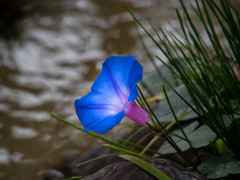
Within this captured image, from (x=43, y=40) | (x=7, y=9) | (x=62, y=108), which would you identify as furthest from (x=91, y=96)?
(x=7, y=9)

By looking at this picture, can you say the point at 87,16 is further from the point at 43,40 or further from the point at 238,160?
the point at 238,160

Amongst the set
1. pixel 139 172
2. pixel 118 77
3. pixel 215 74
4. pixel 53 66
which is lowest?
pixel 139 172

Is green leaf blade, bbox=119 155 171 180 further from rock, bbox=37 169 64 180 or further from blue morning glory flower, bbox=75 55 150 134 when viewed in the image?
rock, bbox=37 169 64 180

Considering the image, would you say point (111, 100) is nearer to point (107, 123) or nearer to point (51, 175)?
point (107, 123)

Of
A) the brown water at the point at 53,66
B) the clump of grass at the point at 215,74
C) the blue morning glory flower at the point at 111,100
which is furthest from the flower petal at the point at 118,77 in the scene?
the brown water at the point at 53,66

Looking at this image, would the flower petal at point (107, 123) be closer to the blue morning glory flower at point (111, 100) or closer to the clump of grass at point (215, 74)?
the blue morning glory flower at point (111, 100)

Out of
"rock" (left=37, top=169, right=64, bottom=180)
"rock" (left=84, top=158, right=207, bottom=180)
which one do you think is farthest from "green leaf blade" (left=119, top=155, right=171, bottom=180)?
"rock" (left=37, top=169, right=64, bottom=180)

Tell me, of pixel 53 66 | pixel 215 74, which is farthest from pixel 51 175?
pixel 53 66
